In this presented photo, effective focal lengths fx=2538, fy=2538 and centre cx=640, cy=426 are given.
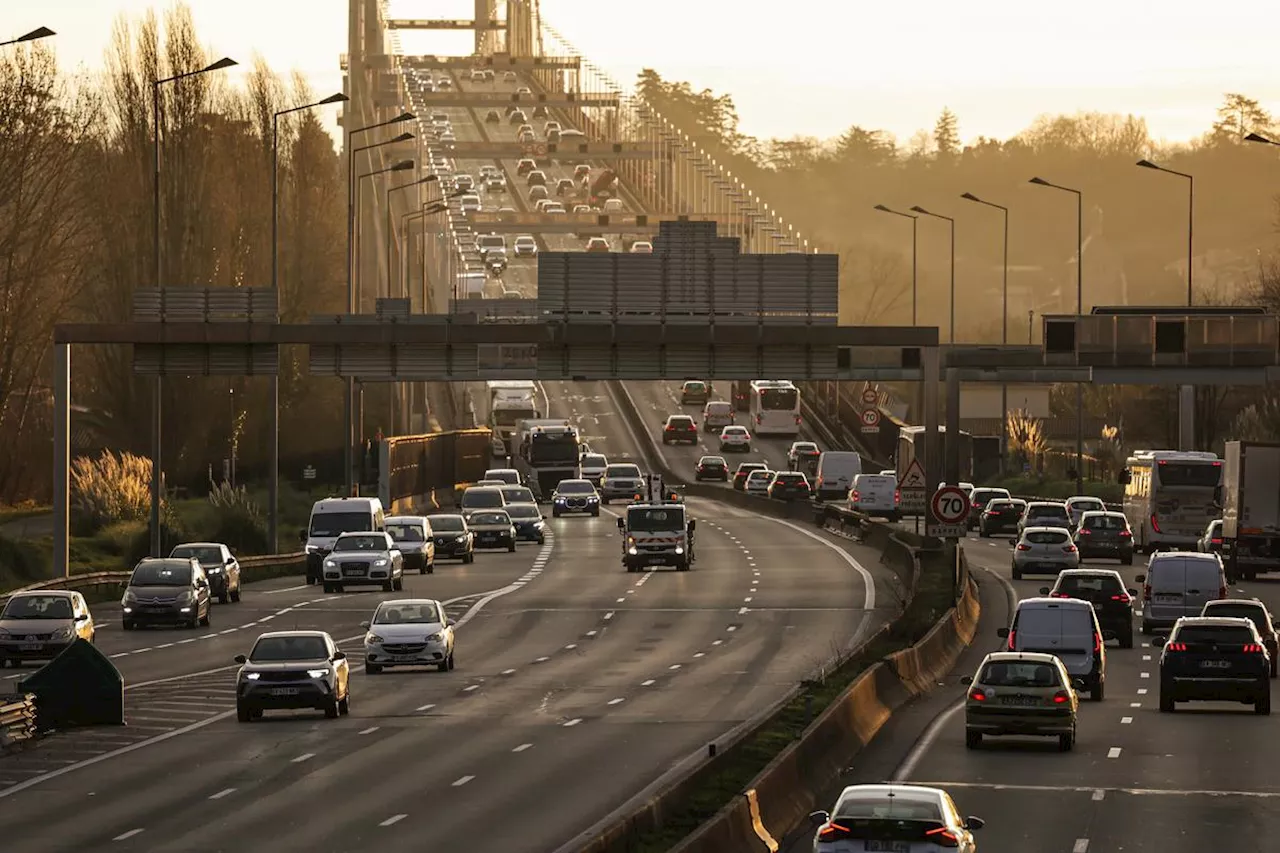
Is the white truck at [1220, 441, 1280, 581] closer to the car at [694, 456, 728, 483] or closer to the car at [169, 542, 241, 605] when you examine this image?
the car at [169, 542, 241, 605]

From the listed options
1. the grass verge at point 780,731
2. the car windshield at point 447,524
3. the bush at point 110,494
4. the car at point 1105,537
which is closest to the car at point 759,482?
the car windshield at point 447,524

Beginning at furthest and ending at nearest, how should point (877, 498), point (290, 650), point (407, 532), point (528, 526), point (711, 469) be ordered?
point (711, 469), point (877, 498), point (528, 526), point (407, 532), point (290, 650)

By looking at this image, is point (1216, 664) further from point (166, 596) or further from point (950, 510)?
point (166, 596)

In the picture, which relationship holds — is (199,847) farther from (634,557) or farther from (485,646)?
(634,557)

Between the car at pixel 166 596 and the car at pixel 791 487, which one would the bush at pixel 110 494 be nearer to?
the car at pixel 166 596

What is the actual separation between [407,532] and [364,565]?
30.6 ft

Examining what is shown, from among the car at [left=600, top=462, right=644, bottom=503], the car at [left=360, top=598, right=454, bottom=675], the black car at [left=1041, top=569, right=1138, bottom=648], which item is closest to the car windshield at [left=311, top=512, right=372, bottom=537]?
the car at [left=360, top=598, right=454, bottom=675]

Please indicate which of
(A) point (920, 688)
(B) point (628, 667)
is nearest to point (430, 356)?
(B) point (628, 667)

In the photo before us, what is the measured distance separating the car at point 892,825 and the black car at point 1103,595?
31.2 meters

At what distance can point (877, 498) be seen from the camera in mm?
98375

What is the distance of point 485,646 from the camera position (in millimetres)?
51125

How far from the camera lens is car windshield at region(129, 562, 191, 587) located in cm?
5566

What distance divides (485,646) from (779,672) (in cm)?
879

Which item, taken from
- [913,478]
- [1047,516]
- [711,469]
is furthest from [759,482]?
[913,478]
